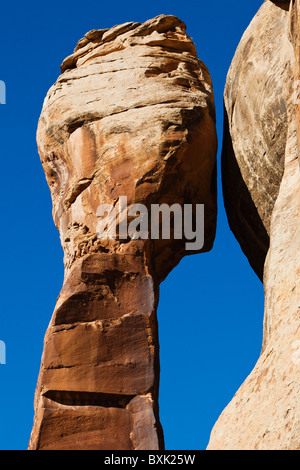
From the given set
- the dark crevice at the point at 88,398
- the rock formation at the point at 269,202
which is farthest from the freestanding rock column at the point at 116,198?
the rock formation at the point at 269,202

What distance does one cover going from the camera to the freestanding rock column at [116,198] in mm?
11148

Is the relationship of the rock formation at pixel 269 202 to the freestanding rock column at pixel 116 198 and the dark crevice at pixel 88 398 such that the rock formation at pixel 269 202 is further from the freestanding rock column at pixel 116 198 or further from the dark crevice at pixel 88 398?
the dark crevice at pixel 88 398

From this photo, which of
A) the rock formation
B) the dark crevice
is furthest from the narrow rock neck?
the rock formation

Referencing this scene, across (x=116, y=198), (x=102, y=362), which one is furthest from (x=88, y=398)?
(x=116, y=198)

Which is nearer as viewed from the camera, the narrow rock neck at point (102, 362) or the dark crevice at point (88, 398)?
the narrow rock neck at point (102, 362)

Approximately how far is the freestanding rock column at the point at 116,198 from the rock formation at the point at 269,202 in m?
0.51

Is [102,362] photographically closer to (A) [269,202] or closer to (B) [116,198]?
(B) [116,198]

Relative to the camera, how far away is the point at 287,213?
1066 centimetres

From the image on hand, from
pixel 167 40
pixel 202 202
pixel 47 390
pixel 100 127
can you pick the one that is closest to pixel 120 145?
pixel 100 127

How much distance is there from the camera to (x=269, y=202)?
41.4 feet

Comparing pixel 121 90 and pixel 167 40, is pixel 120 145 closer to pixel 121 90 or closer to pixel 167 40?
pixel 121 90

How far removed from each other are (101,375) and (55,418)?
2.41 ft

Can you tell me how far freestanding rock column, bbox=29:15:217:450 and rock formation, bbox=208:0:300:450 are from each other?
1.69 feet

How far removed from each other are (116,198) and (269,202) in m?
2.05
